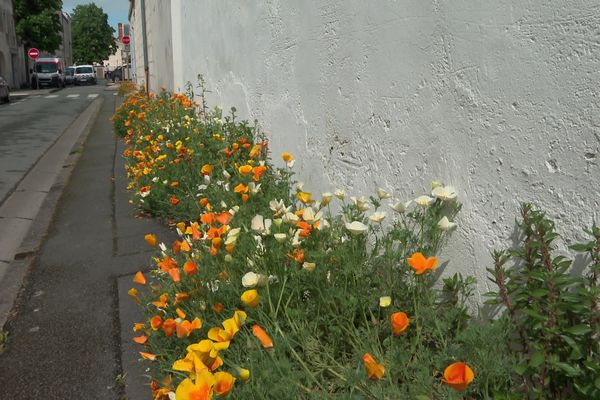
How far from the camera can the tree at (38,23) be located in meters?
48.0

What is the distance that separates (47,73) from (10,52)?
11.1 ft

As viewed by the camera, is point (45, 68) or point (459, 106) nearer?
point (459, 106)

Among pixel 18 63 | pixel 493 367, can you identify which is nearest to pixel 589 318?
pixel 493 367

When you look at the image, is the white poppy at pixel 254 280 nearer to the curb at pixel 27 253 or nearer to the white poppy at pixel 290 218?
the white poppy at pixel 290 218

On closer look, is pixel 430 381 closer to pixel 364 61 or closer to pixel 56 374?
pixel 364 61

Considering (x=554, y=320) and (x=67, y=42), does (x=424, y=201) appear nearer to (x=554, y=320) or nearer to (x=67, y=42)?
(x=554, y=320)

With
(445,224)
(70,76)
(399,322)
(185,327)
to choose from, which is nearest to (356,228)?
(445,224)

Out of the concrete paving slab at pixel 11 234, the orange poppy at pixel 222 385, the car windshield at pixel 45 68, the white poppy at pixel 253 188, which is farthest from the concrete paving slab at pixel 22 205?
the car windshield at pixel 45 68

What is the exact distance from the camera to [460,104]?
212 centimetres

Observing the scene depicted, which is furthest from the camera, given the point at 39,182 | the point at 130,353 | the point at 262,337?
the point at 39,182

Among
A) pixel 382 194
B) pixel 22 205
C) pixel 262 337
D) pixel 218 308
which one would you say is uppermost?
pixel 382 194

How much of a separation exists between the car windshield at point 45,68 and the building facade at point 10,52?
6.43ft

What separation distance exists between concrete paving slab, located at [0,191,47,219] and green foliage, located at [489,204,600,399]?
581 centimetres

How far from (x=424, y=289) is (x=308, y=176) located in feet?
5.55
